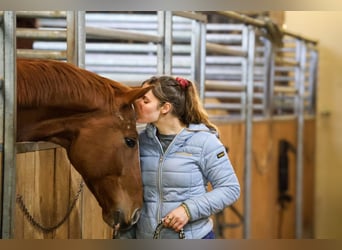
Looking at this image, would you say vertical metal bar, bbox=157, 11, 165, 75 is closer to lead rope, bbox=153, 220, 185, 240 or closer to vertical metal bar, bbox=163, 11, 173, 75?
vertical metal bar, bbox=163, 11, 173, 75

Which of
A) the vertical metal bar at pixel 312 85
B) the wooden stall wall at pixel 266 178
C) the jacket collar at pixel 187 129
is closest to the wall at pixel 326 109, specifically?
the vertical metal bar at pixel 312 85

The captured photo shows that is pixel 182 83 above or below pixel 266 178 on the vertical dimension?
above

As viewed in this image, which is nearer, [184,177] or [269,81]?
[184,177]

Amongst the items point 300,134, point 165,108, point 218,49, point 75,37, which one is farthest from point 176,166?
point 300,134

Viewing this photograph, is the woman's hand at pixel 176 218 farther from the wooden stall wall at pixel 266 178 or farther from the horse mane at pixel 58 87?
the wooden stall wall at pixel 266 178

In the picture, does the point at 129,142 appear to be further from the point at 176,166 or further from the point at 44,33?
the point at 44,33

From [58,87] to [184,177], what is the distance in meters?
0.39

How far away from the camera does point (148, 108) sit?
70.8 inches

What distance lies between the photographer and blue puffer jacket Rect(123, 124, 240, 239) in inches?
70.0

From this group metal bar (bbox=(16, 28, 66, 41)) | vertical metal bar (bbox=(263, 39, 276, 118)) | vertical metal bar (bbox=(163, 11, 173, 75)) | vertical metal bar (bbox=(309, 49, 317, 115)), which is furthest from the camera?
vertical metal bar (bbox=(309, 49, 317, 115))

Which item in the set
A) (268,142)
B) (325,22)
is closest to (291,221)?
(268,142)

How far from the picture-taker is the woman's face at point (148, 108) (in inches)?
70.6

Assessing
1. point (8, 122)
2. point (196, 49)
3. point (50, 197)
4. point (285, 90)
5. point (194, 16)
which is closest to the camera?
point (8, 122)

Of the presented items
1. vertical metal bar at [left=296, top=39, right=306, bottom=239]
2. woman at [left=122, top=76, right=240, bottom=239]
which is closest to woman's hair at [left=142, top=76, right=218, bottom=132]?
woman at [left=122, top=76, right=240, bottom=239]
